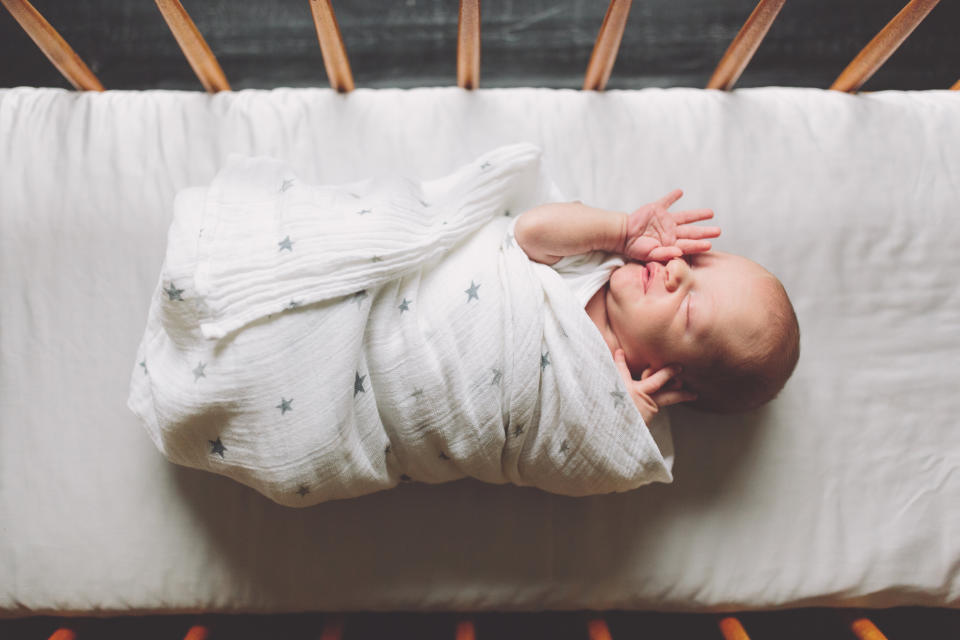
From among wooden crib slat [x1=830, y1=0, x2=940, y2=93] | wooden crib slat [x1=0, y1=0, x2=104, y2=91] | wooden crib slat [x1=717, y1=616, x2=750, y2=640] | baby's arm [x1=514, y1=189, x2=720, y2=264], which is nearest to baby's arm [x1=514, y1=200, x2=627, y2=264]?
baby's arm [x1=514, y1=189, x2=720, y2=264]

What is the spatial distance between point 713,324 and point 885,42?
0.51m

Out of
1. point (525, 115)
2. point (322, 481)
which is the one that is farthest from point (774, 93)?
point (322, 481)

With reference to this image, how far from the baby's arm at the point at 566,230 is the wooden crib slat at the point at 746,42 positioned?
320 millimetres

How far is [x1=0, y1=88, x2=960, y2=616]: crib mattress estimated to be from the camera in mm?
908

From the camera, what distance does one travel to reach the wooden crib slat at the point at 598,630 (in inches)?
35.9

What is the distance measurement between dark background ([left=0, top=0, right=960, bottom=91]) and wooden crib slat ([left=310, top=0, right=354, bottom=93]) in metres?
0.34

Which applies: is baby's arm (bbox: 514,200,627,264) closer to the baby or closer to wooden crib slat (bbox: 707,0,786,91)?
the baby

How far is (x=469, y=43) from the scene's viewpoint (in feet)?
2.92

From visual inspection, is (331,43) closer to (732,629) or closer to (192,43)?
(192,43)

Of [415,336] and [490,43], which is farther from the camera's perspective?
[490,43]

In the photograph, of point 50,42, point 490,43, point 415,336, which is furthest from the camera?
point 490,43

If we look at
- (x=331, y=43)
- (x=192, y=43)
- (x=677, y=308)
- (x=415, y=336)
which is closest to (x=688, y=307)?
(x=677, y=308)

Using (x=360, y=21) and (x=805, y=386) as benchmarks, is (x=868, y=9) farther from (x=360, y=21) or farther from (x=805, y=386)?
(x=360, y=21)

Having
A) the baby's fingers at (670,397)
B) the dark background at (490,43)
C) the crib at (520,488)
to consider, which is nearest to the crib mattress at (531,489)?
the crib at (520,488)
